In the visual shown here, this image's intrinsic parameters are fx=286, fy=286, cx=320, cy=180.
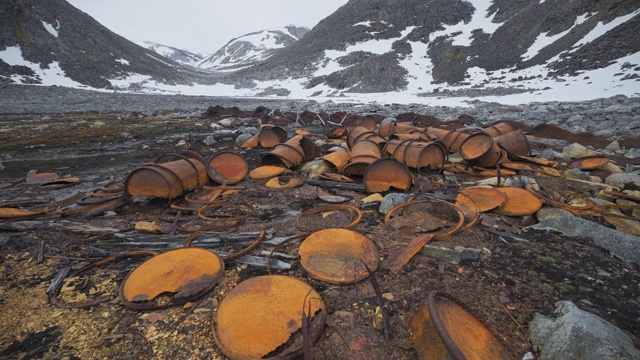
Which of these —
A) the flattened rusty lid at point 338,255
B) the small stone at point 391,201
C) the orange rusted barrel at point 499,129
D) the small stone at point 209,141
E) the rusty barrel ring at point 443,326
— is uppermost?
the orange rusted barrel at point 499,129

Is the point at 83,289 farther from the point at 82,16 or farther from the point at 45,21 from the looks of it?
the point at 82,16

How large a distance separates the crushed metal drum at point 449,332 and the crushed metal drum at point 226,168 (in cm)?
437

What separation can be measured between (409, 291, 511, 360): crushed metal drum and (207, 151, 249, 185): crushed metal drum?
14.3 feet

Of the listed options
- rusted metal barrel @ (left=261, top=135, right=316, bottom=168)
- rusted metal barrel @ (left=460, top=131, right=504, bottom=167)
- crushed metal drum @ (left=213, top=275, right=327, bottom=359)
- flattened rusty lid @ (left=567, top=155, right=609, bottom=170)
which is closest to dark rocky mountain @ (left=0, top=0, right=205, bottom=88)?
rusted metal barrel @ (left=261, top=135, right=316, bottom=168)

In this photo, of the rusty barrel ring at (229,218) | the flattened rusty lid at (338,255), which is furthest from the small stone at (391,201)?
the rusty barrel ring at (229,218)

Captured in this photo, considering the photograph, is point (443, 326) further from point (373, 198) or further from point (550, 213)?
point (550, 213)

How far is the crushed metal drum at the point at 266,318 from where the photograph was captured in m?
1.86

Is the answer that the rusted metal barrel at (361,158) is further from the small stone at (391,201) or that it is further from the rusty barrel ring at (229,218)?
the rusty barrel ring at (229,218)

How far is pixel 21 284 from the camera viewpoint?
8.65 ft

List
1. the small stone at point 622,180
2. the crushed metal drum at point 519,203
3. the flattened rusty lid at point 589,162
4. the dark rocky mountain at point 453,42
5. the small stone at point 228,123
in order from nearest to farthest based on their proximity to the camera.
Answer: the crushed metal drum at point 519,203
the small stone at point 622,180
the flattened rusty lid at point 589,162
the small stone at point 228,123
the dark rocky mountain at point 453,42

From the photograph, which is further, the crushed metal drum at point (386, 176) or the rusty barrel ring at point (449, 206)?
the crushed metal drum at point (386, 176)

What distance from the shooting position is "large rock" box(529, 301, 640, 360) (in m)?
1.62

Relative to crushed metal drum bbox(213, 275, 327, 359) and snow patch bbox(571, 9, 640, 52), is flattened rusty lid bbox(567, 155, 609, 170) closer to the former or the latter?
crushed metal drum bbox(213, 275, 327, 359)

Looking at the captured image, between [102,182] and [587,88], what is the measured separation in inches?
1097
